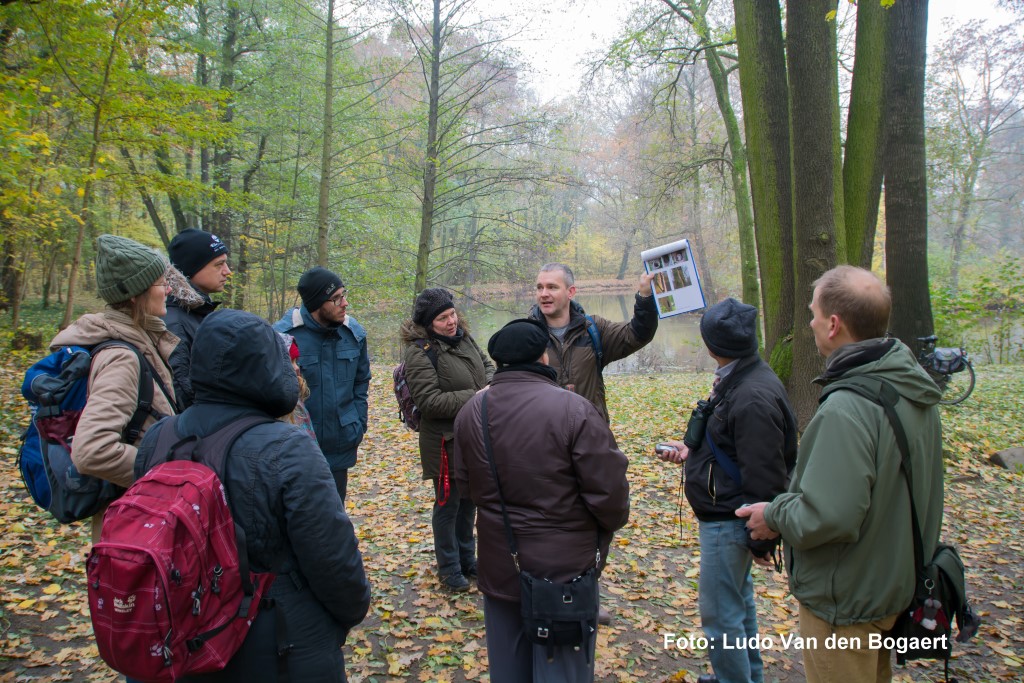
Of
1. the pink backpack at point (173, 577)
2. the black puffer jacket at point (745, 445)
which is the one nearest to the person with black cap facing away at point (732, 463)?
the black puffer jacket at point (745, 445)

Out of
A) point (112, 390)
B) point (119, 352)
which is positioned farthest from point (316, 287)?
point (112, 390)

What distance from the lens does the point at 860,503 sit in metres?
1.99

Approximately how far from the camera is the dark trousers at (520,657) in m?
2.39

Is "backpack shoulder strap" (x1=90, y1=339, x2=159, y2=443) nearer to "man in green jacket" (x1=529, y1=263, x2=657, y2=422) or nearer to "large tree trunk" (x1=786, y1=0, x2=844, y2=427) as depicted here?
"man in green jacket" (x1=529, y1=263, x2=657, y2=422)

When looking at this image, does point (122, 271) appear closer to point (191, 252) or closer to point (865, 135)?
point (191, 252)

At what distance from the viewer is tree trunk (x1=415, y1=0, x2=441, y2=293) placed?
11.1 m

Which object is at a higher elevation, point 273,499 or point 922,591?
point 273,499

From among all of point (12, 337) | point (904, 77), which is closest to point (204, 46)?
point (12, 337)

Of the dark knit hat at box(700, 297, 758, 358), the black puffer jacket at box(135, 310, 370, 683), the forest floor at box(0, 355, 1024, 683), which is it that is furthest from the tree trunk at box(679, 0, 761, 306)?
the black puffer jacket at box(135, 310, 370, 683)

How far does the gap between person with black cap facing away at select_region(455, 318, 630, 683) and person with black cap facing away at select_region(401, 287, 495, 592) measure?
4.85 feet

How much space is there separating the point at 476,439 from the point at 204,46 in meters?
16.6

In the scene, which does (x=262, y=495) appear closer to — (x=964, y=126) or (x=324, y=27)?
(x=324, y=27)

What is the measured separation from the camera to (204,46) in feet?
49.8

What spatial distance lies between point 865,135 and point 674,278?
484 cm
